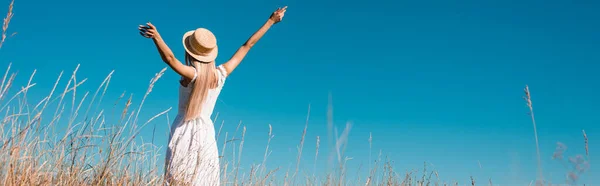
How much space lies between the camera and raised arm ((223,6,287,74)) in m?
5.23

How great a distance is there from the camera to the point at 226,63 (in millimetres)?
5203

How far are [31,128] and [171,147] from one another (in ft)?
4.42

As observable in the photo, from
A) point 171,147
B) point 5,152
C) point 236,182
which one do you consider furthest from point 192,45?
point 5,152

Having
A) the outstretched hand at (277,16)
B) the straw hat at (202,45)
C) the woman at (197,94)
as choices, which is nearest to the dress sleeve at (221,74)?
the woman at (197,94)

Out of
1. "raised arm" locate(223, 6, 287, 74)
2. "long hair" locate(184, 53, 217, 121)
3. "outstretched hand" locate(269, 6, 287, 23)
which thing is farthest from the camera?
"outstretched hand" locate(269, 6, 287, 23)

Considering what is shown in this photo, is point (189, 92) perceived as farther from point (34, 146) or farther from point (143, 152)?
point (34, 146)

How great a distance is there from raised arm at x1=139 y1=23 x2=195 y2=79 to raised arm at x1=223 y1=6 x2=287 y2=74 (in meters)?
0.51

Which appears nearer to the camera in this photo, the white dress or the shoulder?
the white dress

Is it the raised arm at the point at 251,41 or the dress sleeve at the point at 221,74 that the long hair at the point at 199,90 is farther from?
the raised arm at the point at 251,41

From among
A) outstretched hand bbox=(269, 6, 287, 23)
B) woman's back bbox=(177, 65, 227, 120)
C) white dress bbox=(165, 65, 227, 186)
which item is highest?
outstretched hand bbox=(269, 6, 287, 23)

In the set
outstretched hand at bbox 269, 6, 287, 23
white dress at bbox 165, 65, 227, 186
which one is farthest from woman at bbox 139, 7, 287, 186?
outstretched hand at bbox 269, 6, 287, 23

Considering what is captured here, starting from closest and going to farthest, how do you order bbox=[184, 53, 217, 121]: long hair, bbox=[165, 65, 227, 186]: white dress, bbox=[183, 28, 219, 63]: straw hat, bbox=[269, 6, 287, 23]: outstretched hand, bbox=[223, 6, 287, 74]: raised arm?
bbox=[165, 65, 227, 186]: white dress → bbox=[184, 53, 217, 121]: long hair → bbox=[183, 28, 219, 63]: straw hat → bbox=[223, 6, 287, 74]: raised arm → bbox=[269, 6, 287, 23]: outstretched hand

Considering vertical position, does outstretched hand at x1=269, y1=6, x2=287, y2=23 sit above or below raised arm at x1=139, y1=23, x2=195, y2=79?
above

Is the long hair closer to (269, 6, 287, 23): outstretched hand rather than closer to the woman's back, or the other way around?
the woman's back
